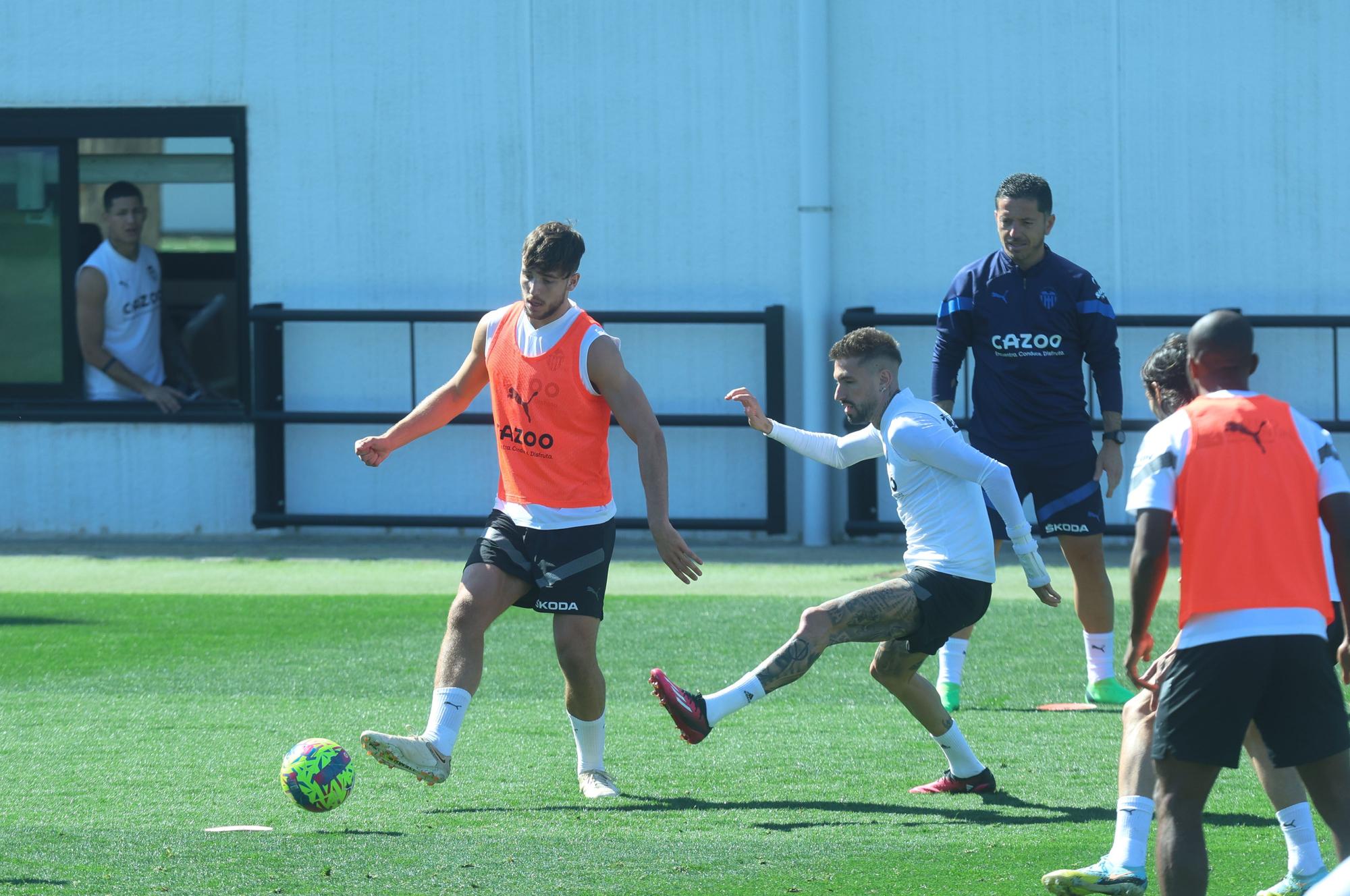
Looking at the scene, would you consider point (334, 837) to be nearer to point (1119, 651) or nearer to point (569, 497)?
point (569, 497)

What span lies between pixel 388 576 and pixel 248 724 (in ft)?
14.1

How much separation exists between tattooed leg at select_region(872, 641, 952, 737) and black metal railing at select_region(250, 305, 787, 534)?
22.2 feet

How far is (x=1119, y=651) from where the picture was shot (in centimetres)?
879

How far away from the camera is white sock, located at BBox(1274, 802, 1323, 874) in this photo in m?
4.59

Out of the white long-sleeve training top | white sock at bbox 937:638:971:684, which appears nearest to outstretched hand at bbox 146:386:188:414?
white sock at bbox 937:638:971:684

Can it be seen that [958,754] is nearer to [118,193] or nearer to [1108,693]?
[1108,693]

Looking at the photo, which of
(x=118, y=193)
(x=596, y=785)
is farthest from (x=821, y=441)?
(x=118, y=193)

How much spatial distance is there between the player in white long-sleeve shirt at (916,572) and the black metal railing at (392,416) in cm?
665

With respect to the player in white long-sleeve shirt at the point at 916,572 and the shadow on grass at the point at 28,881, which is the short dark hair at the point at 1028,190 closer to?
the player in white long-sleeve shirt at the point at 916,572

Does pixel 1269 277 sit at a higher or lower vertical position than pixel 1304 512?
higher

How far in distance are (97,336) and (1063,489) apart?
8.58m

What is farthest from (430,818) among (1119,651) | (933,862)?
(1119,651)

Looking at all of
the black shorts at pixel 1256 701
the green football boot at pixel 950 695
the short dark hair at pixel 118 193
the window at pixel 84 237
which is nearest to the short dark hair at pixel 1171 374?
the black shorts at pixel 1256 701

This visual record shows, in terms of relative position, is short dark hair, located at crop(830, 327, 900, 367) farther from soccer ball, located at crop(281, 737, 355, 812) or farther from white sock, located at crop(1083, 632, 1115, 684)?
white sock, located at crop(1083, 632, 1115, 684)
